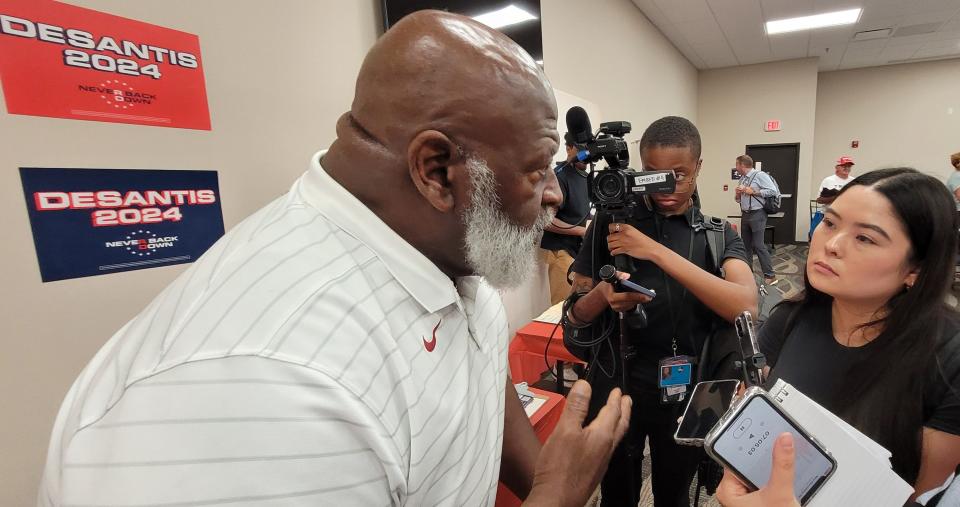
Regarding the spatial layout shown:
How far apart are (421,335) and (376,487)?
187mm

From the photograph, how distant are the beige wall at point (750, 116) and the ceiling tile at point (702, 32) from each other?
2.04 m

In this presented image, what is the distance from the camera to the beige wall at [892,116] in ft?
26.9

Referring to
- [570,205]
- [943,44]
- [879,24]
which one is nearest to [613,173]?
[570,205]

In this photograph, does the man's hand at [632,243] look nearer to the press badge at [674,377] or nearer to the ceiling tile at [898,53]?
the press badge at [674,377]

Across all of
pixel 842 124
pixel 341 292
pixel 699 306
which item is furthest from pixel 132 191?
pixel 842 124

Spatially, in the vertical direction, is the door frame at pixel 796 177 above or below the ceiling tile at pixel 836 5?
below

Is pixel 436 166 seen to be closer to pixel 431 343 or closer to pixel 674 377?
pixel 431 343

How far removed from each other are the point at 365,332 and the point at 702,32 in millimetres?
7444

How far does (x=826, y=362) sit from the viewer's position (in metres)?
1.17

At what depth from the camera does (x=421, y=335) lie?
0.61 metres

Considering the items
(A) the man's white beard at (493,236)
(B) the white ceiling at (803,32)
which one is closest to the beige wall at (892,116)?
(B) the white ceiling at (803,32)

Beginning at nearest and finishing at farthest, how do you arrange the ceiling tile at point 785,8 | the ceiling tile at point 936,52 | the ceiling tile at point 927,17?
the ceiling tile at point 785,8 < the ceiling tile at point 927,17 < the ceiling tile at point 936,52

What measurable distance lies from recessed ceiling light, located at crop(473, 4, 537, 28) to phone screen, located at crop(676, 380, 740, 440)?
1.98 metres

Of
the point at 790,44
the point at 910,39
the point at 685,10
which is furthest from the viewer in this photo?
the point at 790,44
